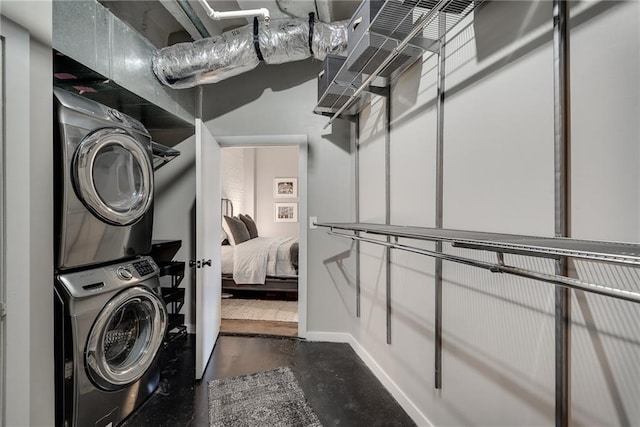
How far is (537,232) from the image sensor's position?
3.08 feet

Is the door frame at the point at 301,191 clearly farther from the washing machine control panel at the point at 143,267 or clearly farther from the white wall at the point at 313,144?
the washing machine control panel at the point at 143,267

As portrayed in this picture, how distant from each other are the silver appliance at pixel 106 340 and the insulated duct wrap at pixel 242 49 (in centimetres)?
154

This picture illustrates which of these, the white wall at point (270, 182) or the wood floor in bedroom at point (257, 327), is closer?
the wood floor in bedroom at point (257, 327)

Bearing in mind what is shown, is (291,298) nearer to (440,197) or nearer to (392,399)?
(392,399)

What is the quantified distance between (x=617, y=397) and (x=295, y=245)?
133 inches

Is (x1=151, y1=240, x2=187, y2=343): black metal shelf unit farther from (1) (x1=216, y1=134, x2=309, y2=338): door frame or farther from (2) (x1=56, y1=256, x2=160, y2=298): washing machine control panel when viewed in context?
(1) (x1=216, y1=134, x2=309, y2=338): door frame

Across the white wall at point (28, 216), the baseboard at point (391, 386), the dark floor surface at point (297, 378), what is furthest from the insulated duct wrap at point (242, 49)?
the baseboard at point (391, 386)

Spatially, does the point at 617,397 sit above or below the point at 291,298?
above

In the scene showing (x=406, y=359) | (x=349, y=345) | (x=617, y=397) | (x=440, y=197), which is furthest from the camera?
(x=349, y=345)

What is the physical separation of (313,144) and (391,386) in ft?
7.14

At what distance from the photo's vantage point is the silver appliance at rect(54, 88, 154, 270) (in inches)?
56.3

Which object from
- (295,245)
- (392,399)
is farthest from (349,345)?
(295,245)

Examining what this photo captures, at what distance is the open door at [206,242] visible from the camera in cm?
210

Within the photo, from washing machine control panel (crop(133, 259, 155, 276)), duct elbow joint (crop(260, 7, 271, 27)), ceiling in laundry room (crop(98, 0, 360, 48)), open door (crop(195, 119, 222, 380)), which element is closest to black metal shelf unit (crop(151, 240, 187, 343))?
open door (crop(195, 119, 222, 380))
